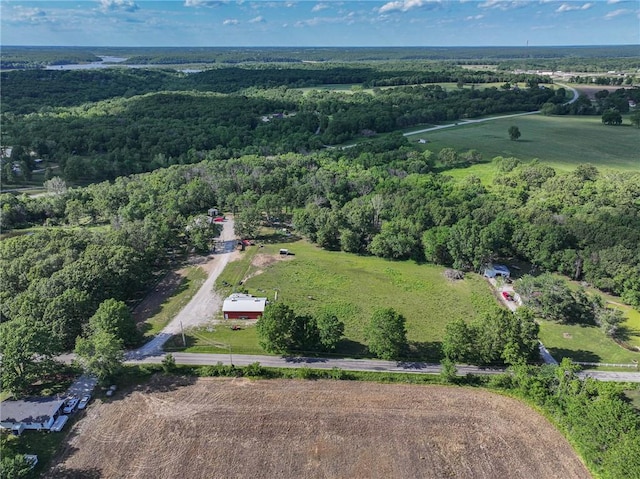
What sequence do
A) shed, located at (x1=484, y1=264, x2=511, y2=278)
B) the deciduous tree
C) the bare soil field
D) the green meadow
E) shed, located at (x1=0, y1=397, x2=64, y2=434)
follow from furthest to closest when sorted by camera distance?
the deciduous tree < shed, located at (x1=484, y1=264, x2=511, y2=278) < the green meadow < shed, located at (x1=0, y1=397, x2=64, y2=434) < the bare soil field

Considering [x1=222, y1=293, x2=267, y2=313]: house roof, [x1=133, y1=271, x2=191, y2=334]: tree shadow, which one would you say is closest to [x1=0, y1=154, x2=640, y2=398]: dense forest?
[x1=133, y1=271, x2=191, y2=334]: tree shadow

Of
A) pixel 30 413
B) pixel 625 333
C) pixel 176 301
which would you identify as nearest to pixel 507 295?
pixel 625 333

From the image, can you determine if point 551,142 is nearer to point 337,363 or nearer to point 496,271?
point 496,271

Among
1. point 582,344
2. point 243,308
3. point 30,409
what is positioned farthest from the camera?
point 243,308

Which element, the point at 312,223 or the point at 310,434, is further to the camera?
the point at 312,223

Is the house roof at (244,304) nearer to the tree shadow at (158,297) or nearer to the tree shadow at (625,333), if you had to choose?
the tree shadow at (158,297)

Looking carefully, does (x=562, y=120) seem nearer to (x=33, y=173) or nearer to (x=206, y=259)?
(x=206, y=259)

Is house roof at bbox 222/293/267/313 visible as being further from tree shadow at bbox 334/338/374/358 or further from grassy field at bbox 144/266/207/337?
tree shadow at bbox 334/338/374/358
